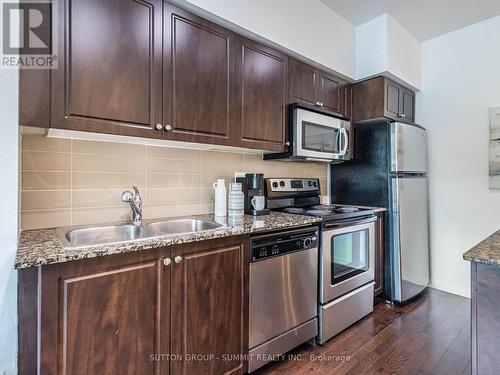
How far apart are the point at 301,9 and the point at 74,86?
1802 millimetres

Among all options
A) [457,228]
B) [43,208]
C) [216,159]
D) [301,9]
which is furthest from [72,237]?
[457,228]

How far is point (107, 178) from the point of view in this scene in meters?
1.67

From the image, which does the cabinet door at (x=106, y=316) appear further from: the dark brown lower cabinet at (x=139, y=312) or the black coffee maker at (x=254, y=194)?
the black coffee maker at (x=254, y=194)

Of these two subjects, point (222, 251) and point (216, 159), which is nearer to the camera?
point (222, 251)

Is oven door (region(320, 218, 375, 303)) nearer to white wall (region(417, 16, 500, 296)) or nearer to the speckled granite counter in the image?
the speckled granite counter

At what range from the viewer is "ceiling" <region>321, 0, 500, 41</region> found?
240 cm

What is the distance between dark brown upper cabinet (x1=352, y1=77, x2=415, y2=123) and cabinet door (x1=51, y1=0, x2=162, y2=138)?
203 centimetres

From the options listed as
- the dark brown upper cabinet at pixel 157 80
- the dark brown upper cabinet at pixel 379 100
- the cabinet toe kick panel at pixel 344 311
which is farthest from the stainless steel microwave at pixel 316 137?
the cabinet toe kick panel at pixel 344 311

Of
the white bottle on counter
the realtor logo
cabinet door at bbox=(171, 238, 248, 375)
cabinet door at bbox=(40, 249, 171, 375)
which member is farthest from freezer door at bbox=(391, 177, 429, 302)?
the realtor logo

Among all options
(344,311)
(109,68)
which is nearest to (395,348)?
(344,311)

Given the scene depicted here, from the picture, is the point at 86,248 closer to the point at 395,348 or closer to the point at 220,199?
the point at 220,199

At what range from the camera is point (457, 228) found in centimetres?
287

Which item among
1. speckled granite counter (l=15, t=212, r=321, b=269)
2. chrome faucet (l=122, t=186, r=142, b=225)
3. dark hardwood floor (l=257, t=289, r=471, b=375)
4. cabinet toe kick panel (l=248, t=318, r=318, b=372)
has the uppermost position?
chrome faucet (l=122, t=186, r=142, b=225)

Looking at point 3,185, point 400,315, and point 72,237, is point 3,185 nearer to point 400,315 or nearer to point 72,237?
point 72,237
